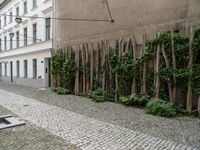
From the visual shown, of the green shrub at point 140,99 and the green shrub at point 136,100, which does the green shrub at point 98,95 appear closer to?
the green shrub at point 136,100

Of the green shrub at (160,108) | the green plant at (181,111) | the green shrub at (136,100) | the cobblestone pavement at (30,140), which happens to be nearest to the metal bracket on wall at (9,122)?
the cobblestone pavement at (30,140)

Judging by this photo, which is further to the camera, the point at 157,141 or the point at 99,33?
the point at 99,33

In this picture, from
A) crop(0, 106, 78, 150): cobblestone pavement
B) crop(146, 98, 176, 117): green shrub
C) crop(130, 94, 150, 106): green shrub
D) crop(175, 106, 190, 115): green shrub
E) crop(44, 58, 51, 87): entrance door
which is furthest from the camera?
crop(44, 58, 51, 87): entrance door

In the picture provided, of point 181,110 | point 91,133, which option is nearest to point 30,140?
point 91,133

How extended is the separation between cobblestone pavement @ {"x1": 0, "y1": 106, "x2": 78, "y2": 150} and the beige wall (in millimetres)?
5861

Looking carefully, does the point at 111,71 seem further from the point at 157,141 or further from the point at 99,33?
the point at 157,141

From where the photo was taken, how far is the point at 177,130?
6590 millimetres

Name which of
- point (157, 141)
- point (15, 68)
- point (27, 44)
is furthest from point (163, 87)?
point (15, 68)

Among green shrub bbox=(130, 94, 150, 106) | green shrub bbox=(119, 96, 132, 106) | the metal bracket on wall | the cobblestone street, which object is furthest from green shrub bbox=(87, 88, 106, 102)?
the metal bracket on wall

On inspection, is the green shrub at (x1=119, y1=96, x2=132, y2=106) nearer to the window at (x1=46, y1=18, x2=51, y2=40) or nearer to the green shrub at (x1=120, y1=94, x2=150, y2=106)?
the green shrub at (x1=120, y1=94, x2=150, y2=106)

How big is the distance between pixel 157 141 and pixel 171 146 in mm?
379

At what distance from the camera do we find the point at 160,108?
843 cm

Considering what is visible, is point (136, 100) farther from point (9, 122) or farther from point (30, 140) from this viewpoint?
point (30, 140)

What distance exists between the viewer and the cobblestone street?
5414mm
